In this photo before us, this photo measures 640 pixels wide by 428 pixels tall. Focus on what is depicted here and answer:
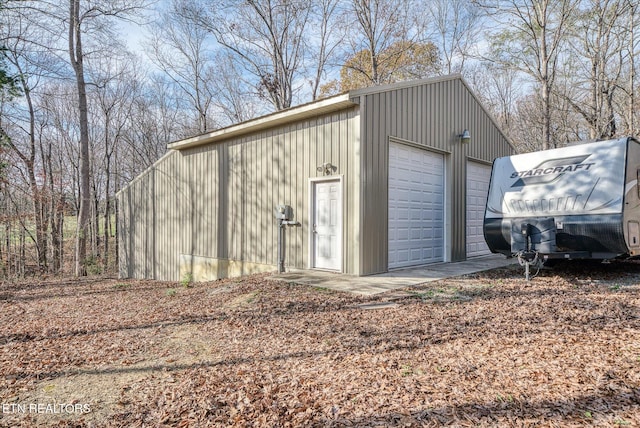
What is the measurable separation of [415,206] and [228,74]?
46.5ft

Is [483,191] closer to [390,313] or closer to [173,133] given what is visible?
[390,313]

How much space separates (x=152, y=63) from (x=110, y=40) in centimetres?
675

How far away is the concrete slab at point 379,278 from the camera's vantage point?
5.62 meters

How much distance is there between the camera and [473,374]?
2.67m

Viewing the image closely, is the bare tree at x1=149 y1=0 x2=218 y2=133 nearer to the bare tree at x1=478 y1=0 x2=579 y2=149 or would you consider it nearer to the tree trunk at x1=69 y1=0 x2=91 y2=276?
the tree trunk at x1=69 y1=0 x2=91 y2=276

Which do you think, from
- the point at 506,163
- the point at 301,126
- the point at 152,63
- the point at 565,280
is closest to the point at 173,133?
the point at 152,63

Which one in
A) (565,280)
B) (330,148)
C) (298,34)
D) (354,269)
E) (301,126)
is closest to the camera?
(565,280)

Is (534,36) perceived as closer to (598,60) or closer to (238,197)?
(598,60)

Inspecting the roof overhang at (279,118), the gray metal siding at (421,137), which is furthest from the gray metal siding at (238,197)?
the gray metal siding at (421,137)

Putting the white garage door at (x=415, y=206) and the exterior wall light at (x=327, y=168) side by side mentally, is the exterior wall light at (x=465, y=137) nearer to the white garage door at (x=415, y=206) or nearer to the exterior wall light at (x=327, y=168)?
the white garage door at (x=415, y=206)

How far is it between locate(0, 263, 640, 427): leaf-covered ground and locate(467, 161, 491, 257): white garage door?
4039 mm

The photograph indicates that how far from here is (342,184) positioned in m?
6.76

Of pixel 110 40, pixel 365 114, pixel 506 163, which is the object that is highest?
pixel 110 40

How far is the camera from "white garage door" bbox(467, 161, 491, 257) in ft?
31.0
